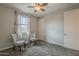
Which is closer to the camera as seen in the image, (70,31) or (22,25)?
(22,25)

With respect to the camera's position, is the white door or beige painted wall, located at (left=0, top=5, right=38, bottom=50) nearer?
beige painted wall, located at (left=0, top=5, right=38, bottom=50)

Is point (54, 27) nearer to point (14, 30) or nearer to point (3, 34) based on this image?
point (14, 30)

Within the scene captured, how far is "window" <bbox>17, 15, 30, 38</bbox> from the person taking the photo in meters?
2.05

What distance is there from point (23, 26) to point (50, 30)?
0.75 meters

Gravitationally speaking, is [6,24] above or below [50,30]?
above

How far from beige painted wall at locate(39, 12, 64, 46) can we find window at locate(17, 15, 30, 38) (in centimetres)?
33

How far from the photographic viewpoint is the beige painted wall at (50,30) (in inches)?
87.5

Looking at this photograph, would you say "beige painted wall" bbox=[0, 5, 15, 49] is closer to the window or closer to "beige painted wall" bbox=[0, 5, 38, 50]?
"beige painted wall" bbox=[0, 5, 38, 50]

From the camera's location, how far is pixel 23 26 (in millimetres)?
2088

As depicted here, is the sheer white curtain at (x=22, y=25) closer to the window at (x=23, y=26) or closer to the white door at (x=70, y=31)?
the window at (x=23, y=26)

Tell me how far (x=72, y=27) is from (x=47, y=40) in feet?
2.56

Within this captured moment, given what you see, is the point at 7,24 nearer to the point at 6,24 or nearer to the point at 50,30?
the point at 6,24

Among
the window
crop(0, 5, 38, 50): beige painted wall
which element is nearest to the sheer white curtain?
the window

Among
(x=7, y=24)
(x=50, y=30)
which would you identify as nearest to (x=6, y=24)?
(x=7, y=24)
